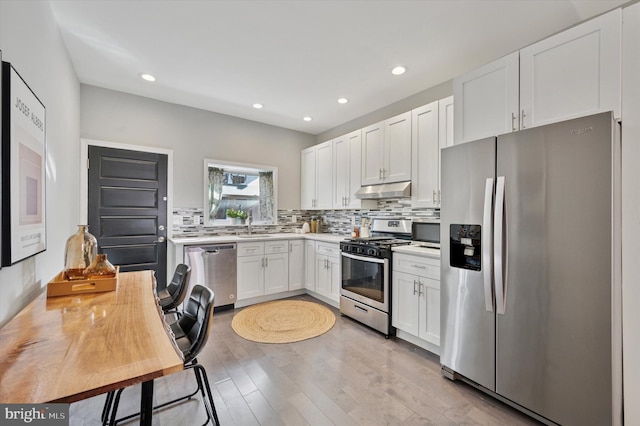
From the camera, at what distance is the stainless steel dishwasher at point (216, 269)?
3424mm

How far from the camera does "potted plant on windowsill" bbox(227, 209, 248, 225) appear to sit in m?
4.35

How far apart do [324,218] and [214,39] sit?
3.28 meters

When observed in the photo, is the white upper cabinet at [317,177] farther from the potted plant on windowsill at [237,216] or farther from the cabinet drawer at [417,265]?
the cabinet drawer at [417,265]

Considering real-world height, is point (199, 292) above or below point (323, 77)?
below

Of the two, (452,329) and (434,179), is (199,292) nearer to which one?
(452,329)

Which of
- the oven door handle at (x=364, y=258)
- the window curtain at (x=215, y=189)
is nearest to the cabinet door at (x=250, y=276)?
the window curtain at (x=215, y=189)

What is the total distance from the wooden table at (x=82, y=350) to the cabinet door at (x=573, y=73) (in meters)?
2.47

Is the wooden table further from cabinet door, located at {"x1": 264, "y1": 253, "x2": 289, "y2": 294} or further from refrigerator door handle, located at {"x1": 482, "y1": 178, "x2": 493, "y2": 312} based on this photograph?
cabinet door, located at {"x1": 264, "y1": 253, "x2": 289, "y2": 294}

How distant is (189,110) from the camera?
3.94 meters

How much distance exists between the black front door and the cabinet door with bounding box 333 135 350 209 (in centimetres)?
237

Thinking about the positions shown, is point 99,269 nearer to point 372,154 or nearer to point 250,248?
point 250,248

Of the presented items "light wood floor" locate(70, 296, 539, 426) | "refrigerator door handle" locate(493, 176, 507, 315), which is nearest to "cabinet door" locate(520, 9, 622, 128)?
"refrigerator door handle" locate(493, 176, 507, 315)

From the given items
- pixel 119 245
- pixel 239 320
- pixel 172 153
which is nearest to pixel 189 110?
pixel 172 153

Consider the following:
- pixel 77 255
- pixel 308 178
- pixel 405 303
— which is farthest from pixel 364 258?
pixel 77 255
